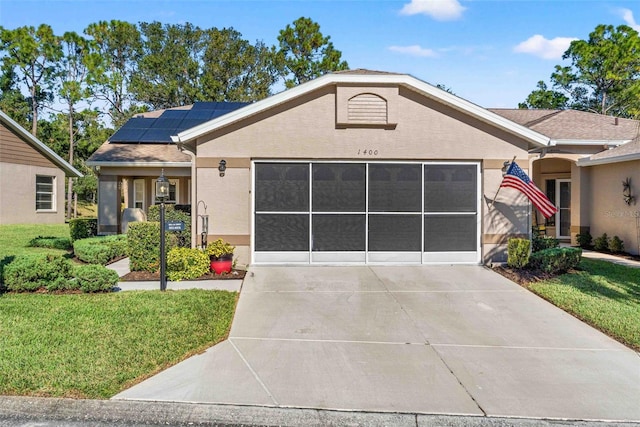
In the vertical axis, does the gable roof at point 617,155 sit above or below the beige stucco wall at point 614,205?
above

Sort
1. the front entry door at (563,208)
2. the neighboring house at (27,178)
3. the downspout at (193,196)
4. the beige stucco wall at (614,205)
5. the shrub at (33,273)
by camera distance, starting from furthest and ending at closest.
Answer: the neighboring house at (27,178) → the front entry door at (563,208) → the beige stucco wall at (614,205) → the downspout at (193,196) → the shrub at (33,273)

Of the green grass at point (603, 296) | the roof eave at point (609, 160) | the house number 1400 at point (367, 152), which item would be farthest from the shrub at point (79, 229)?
the roof eave at point (609, 160)

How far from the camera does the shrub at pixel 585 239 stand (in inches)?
536

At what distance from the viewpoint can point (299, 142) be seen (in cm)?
998

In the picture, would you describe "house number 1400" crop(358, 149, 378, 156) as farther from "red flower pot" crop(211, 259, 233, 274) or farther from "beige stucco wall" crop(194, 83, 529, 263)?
"red flower pot" crop(211, 259, 233, 274)

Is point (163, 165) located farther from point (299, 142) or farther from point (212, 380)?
point (212, 380)

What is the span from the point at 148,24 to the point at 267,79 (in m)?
11.8

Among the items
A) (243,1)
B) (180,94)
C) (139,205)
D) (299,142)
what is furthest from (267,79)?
(299,142)

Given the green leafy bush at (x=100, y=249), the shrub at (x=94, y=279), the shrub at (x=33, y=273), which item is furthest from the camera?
the green leafy bush at (x=100, y=249)

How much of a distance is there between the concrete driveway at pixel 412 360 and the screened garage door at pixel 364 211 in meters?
2.27

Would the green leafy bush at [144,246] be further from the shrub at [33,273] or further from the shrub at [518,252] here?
the shrub at [518,252]

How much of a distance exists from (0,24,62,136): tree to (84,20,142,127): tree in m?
2.77

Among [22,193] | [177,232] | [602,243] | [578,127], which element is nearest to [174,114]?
[22,193]

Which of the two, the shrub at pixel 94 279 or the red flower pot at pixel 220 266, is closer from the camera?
the shrub at pixel 94 279
